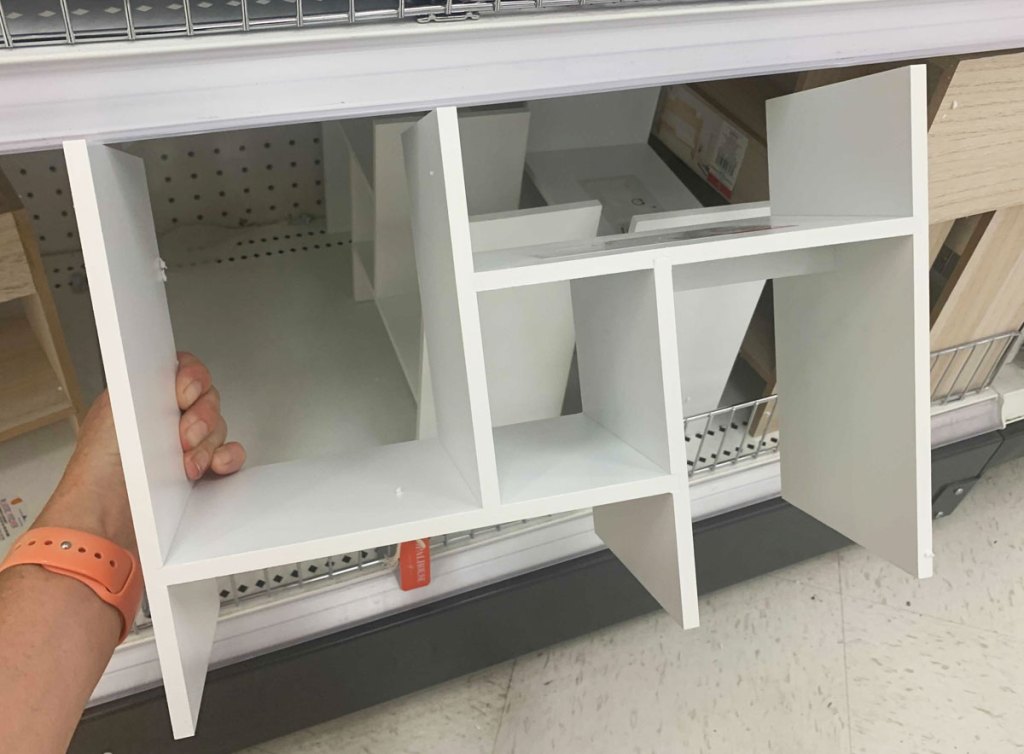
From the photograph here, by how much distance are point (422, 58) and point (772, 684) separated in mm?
872

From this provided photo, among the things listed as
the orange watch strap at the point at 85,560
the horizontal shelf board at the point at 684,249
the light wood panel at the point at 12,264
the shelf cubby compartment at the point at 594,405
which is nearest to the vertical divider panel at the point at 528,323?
the shelf cubby compartment at the point at 594,405

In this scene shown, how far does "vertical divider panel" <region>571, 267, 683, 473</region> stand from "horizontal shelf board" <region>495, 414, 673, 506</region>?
14mm

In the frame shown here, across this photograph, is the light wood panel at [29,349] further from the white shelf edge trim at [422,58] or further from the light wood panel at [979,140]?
the light wood panel at [979,140]

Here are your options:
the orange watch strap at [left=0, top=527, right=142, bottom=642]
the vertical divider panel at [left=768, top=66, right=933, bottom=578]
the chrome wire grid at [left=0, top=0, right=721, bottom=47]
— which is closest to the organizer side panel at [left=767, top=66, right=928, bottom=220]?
the vertical divider panel at [left=768, top=66, right=933, bottom=578]

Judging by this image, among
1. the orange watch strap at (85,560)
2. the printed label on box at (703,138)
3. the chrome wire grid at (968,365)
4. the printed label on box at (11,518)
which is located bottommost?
the chrome wire grid at (968,365)

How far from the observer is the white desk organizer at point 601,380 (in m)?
0.45

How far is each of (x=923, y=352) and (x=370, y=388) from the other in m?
0.58

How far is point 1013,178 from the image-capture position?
776mm

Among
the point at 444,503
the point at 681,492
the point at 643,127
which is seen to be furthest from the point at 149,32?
the point at 643,127

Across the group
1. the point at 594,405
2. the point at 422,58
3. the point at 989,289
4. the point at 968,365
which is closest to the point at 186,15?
the point at 422,58

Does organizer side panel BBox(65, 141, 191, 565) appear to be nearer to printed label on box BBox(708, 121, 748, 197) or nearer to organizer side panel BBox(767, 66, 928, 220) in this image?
organizer side panel BBox(767, 66, 928, 220)

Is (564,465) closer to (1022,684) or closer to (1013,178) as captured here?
(1013,178)

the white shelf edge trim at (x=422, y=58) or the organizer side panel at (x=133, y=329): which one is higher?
the white shelf edge trim at (x=422, y=58)

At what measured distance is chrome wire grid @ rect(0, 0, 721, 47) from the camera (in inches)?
14.3
